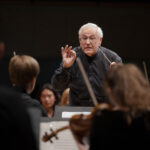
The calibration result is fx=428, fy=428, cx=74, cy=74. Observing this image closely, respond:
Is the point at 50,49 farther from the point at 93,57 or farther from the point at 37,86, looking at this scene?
the point at 93,57

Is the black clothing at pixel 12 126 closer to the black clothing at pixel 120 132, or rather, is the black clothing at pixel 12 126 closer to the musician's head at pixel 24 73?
the black clothing at pixel 120 132

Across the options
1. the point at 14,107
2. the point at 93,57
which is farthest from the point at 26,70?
the point at 93,57

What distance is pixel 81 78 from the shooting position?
4.13 meters

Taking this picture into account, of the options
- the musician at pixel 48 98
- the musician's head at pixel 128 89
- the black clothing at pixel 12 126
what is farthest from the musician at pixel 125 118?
the musician at pixel 48 98

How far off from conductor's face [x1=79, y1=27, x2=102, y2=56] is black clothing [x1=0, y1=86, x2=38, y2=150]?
2.24 meters

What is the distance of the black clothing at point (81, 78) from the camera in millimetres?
4000

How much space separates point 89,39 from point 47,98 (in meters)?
1.66

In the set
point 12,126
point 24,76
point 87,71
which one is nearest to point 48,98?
point 87,71

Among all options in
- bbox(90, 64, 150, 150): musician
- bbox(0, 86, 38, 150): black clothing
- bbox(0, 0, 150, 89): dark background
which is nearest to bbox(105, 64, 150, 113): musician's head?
bbox(90, 64, 150, 150): musician

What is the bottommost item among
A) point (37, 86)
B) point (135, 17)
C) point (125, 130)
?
Answer: point (37, 86)

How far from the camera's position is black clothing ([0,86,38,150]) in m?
1.95

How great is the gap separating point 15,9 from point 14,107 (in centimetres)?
504

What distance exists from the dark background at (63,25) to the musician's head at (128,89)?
456 centimetres

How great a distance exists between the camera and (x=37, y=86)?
624 centimetres
